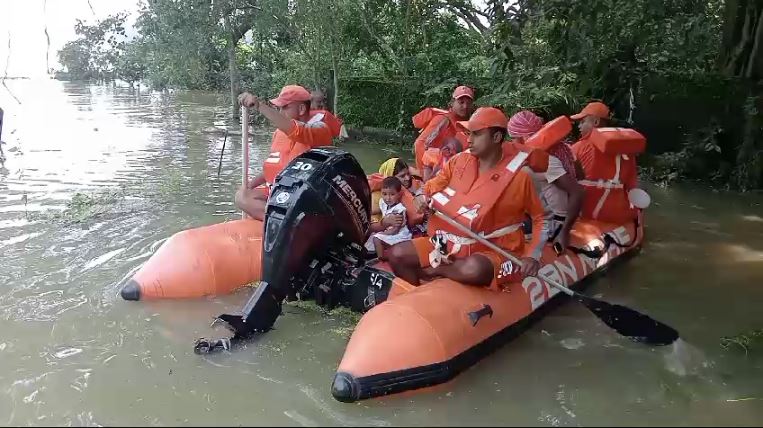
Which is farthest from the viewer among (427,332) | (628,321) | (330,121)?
(330,121)

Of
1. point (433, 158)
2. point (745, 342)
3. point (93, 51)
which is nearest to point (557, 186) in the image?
point (433, 158)

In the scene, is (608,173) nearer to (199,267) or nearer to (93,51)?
(199,267)

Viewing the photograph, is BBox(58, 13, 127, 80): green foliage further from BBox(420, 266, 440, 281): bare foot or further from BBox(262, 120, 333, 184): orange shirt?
BBox(420, 266, 440, 281): bare foot

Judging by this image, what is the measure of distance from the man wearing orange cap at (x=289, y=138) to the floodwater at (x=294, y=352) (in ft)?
2.40

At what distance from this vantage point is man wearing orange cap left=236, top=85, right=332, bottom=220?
493cm

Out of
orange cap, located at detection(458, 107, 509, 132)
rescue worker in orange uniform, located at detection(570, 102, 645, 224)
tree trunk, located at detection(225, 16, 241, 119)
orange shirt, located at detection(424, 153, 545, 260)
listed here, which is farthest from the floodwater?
tree trunk, located at detection(225, 16, 241, 119)

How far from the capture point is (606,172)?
19.1ft

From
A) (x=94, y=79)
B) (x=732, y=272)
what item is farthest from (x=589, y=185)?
(x=94, y=79)

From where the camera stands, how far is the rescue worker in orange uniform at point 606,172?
5742mm

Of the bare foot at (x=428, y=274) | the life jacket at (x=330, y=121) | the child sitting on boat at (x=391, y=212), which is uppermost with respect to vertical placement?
the life jacket at (x=330, y=121)

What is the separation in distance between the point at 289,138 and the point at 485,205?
1773 mm

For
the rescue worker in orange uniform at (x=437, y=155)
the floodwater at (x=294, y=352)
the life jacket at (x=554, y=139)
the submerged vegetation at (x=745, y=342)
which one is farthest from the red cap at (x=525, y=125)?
the submerged vegetation at (x=745, y=342)

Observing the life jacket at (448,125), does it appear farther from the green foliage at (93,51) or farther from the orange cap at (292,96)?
the green foliage at (93,51)

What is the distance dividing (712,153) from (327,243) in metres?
7.64
